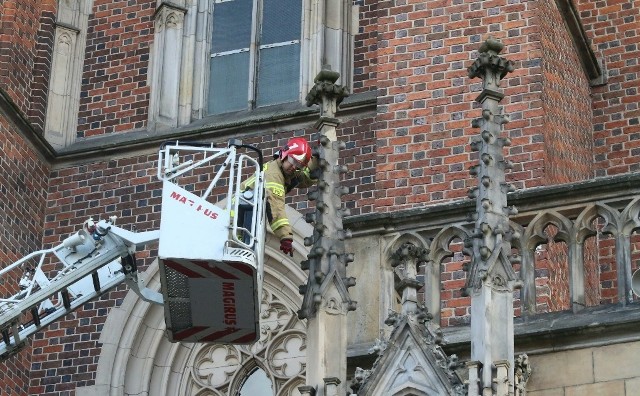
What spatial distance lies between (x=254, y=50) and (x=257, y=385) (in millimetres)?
3149

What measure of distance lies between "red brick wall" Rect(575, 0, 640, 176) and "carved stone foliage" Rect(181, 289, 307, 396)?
2.85m

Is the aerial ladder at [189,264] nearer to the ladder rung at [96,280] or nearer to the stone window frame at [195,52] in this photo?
the ladder rung at [96,280]

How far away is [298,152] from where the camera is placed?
13.0 m

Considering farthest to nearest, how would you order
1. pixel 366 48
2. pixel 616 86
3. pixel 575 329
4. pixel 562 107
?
pixel 366 48, pixel 616 86, pixel 562 107, pixel 575 329

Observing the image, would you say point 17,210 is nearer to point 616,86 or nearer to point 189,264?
point 189,264

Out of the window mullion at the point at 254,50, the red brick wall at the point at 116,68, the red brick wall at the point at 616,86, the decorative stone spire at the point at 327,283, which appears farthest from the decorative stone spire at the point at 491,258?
the red brick wall at the point at 116,68

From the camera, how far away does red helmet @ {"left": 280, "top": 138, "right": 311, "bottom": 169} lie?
12984mm

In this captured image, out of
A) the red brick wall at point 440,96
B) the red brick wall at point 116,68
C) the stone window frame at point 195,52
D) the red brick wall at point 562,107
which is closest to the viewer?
the red brick wall at point 440,96

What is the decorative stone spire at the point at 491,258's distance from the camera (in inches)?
440

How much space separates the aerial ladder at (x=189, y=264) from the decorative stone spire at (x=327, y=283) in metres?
0.88

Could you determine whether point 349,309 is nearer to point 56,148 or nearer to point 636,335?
point 636,335

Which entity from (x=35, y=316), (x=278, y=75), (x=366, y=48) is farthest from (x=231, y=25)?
(x=35, y=316)

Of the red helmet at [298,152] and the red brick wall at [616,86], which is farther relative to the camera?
the red brick wall at [616,86]

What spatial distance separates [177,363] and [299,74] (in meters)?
2.74
